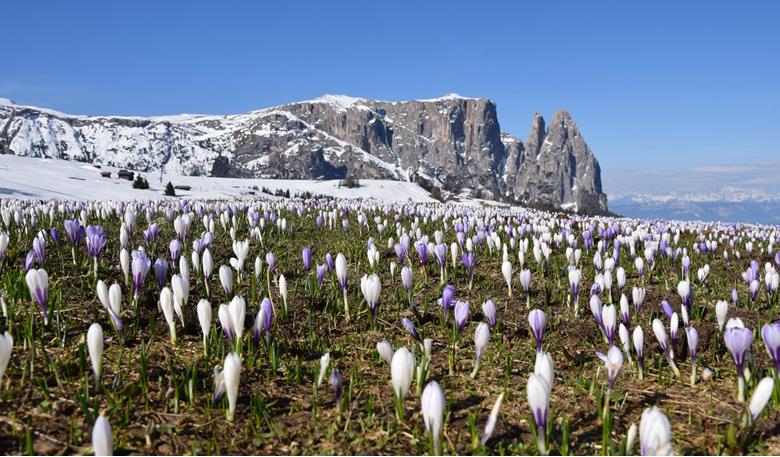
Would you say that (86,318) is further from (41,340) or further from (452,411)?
(452,411)

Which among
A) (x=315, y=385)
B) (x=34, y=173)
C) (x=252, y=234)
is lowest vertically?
(x=315, y=385)

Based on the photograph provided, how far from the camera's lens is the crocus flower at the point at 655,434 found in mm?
1884

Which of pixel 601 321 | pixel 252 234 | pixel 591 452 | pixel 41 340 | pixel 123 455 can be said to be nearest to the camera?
pixel 123 455

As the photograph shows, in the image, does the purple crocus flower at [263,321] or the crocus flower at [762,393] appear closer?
the crocus flower at [762,393]

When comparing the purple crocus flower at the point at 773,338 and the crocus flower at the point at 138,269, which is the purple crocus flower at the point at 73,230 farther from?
the purple crocus flower at the point at 773,338

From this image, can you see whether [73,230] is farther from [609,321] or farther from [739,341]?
[739,341]

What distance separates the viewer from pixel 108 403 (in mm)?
2676

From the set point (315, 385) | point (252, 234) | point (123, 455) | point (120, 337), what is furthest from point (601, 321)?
point (252, 234)

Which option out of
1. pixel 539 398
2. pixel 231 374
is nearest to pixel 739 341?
pixel 539 398

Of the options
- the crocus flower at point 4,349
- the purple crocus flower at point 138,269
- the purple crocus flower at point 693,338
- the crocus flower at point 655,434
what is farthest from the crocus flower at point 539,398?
the purple crocus flower at point 138,269

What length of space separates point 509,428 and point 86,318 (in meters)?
3.32

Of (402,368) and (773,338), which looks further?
(773,338)

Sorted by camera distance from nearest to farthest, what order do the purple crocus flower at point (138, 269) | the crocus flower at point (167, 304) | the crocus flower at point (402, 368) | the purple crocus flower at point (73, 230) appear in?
the crocus flower at point (402, 368) → the crocus flower at point (167, 304) → the purple crocus flower at point (138, 269) → the purple crocus flower at point (73, 230)

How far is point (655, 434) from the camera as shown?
192cm
